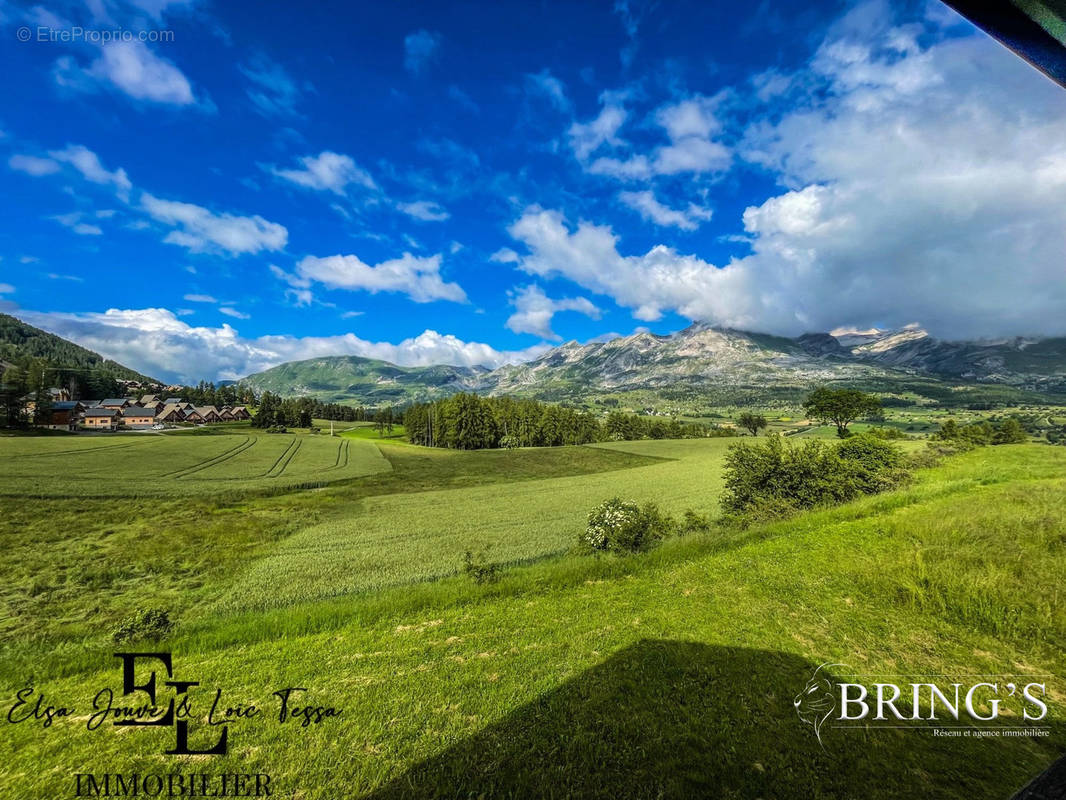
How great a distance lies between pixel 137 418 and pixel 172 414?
63.2 feet

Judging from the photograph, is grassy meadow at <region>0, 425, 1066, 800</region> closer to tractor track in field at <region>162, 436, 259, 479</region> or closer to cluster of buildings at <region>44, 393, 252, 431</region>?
tractor track in field at <region>162, 436, 259, 479</region>

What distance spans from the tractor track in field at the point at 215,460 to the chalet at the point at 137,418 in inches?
1422

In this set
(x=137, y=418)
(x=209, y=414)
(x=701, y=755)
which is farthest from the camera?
(x=209, y=414)

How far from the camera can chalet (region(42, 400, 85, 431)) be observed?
238 ft

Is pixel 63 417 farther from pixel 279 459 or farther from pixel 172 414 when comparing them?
pixel 172 414

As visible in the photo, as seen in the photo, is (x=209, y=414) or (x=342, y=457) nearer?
(x=342, y=457)

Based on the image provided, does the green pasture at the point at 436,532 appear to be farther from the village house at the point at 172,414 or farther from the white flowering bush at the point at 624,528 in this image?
the village house at the point at 172,414

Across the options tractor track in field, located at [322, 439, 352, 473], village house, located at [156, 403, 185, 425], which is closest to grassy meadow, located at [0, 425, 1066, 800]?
tractor track in field, located at [322, 439, 352, 473]

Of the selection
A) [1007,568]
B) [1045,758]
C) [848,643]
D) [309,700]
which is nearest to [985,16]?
[1045,758]

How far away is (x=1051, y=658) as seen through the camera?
732 cm

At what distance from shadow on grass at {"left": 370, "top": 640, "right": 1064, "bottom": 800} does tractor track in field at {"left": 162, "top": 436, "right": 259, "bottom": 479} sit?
58.6 m

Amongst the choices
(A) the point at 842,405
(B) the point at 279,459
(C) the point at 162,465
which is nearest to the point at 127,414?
(B) the point at 279,459

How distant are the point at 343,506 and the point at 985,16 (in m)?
46.5

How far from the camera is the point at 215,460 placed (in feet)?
200
